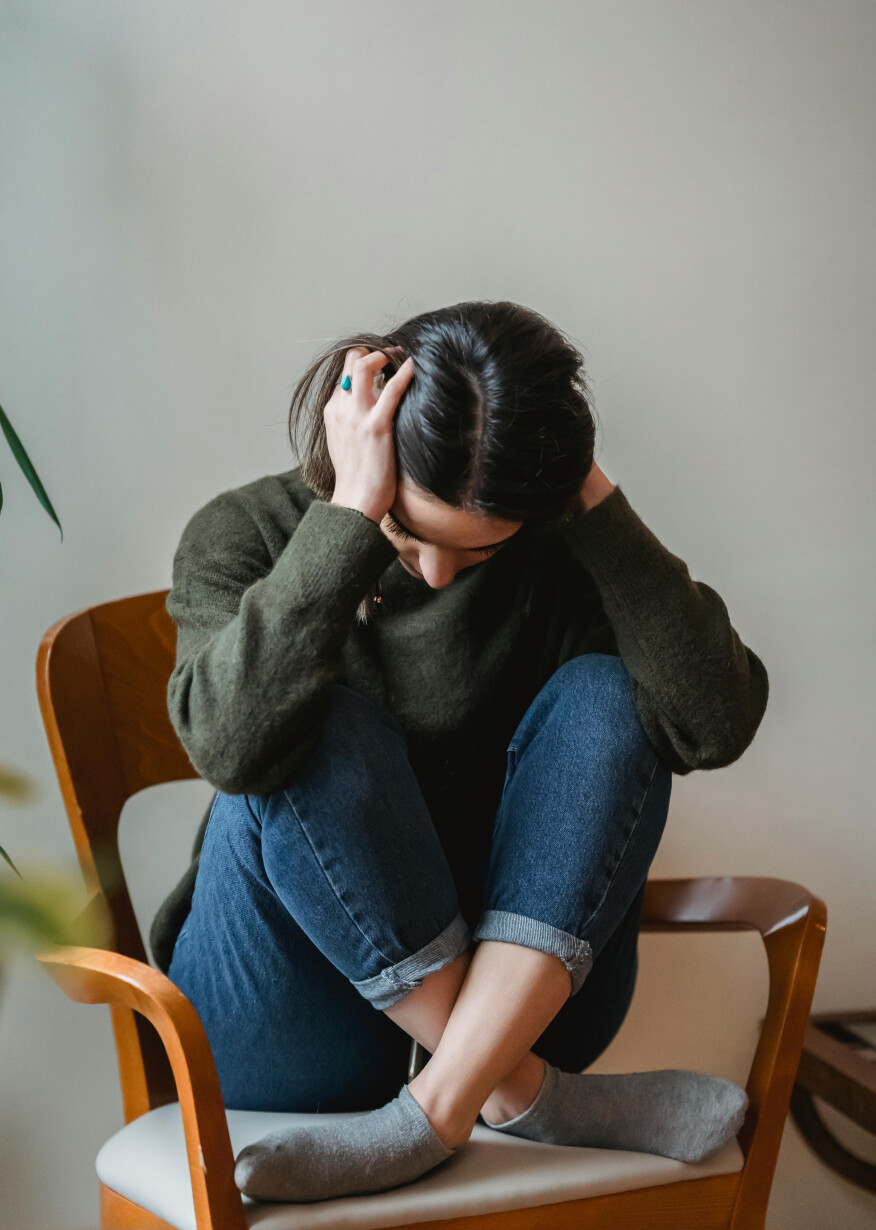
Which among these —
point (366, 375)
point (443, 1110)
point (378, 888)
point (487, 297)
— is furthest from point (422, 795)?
point (487, 297)

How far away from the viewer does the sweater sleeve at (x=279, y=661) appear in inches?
26.8

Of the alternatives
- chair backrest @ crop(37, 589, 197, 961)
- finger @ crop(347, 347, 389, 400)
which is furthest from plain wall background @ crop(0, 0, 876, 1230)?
finger @ crop(347, 347, 389, 400)

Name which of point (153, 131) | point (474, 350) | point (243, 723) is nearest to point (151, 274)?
point (153, 131)

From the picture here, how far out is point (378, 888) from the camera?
2.25ft

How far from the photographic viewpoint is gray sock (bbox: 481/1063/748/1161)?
748 mm

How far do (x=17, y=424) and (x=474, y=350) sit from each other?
2.10 feet

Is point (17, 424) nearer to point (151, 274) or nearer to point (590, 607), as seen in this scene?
point (151, 274)

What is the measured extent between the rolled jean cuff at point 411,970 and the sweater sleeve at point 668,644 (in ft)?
0.73

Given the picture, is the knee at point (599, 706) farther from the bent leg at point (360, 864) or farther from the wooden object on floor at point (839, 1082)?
the wooden object on floor at point (839, 1082)

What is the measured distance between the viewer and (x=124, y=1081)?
0.89m

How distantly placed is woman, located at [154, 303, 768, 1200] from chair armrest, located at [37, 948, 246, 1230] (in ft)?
0.07

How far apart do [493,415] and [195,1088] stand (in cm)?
50

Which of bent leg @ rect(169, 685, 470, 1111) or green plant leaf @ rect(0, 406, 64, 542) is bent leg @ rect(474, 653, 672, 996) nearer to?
bent leg @ rect(169, 685, 470, 1111)

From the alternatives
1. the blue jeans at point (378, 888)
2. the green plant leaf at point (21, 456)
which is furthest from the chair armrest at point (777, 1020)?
the green plant leaf at point (21, 456)
